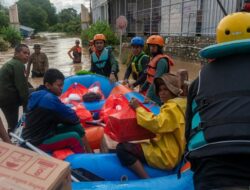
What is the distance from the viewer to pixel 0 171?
146cm

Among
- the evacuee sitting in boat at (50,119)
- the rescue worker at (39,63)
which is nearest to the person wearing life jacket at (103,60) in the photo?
the evacuee sitting in boat at (50,119)

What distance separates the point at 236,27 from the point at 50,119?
6.89 ft

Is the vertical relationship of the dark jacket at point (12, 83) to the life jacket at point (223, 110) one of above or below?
below

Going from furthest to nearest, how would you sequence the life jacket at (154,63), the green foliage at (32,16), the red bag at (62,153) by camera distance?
the green foliage at (32,16), the life jacket at (154,63), the red bag at (62,153)

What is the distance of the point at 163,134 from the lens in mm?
2846

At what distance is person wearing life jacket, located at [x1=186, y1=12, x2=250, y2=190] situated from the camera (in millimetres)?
1353

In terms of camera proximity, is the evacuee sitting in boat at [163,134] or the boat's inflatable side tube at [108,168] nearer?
the evacuee sitting in boat at [163,134]

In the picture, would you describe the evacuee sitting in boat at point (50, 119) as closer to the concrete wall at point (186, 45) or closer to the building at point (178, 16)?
the building at point (178, 16)

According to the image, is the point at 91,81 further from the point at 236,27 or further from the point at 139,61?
the point at 236,27

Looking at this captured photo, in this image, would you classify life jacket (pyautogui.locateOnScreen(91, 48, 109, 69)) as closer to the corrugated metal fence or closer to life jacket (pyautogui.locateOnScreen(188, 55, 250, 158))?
the corrugated metal fence

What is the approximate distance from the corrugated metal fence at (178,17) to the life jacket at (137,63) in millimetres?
4582

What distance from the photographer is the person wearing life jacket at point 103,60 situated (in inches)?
253

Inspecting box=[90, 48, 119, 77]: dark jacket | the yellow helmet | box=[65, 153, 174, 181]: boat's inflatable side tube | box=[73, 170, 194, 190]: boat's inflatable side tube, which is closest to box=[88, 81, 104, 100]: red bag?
box=[90, 48, 119, 77]: dark jacket

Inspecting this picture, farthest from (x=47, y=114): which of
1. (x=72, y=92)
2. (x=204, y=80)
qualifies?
(x=72, y=92)
